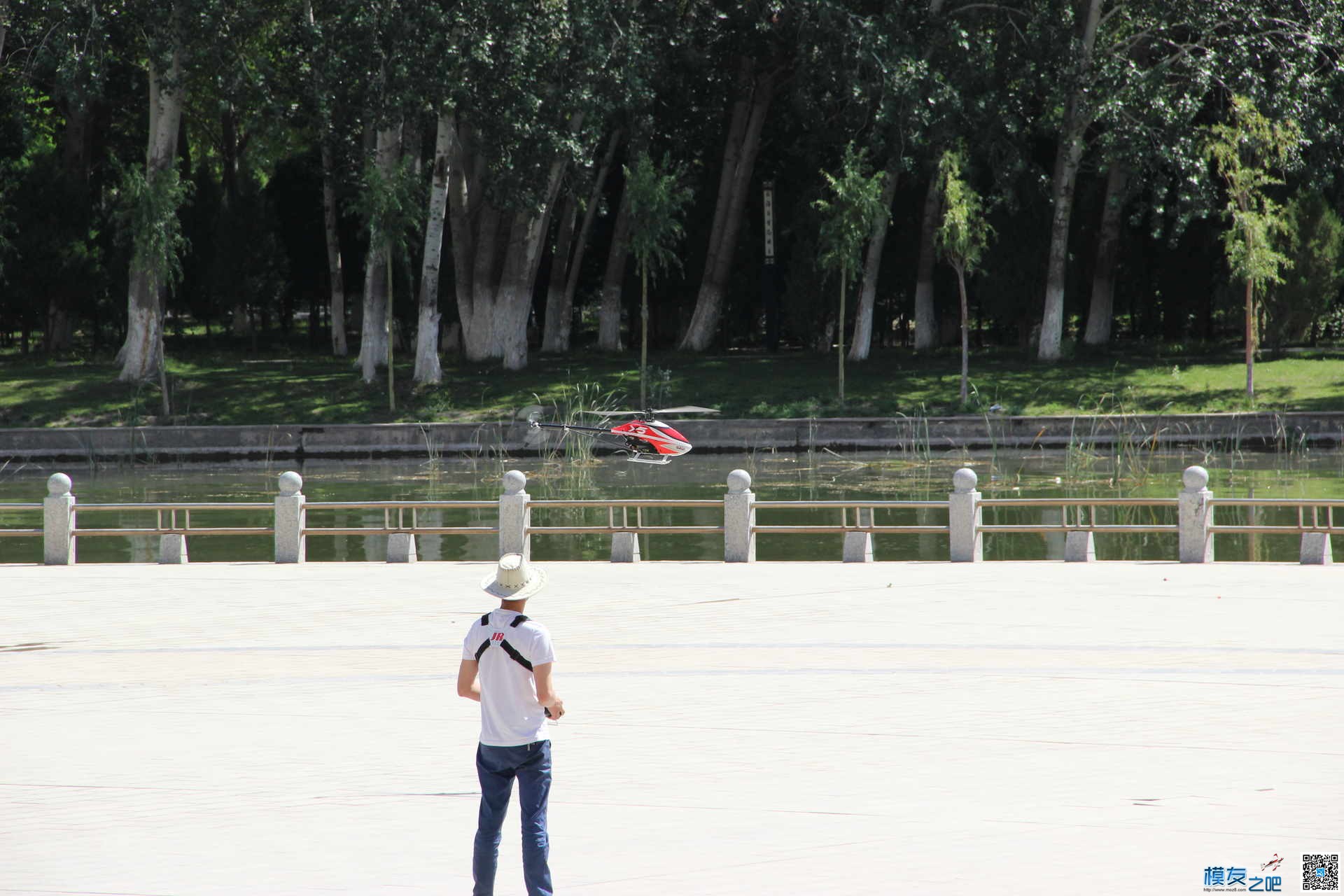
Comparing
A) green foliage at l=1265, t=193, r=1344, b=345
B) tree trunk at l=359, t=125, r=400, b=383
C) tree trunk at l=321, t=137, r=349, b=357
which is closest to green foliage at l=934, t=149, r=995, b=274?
green foliage at l=1265, t=193, r=1344, b=345

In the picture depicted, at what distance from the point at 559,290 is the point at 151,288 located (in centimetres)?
1106

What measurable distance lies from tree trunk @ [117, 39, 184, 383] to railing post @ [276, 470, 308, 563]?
1902 cm

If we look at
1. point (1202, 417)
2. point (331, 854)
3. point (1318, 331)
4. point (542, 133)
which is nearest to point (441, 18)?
point (542, 133)

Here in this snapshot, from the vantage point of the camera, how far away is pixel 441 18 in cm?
3291

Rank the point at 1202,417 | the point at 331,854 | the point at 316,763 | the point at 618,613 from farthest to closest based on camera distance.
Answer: the point at 1202,417 < the point at 618,613 < the point at 316,763 < the point at 331,854

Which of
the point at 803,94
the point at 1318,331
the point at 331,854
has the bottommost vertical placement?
the point at 331,854

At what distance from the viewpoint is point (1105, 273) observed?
131 feet

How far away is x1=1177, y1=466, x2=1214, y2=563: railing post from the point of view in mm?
16969

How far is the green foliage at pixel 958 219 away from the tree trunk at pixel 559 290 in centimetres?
1020

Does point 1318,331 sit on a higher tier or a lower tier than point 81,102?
lower

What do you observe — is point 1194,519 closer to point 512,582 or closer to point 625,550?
point 625,550

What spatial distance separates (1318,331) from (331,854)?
41.1 metres

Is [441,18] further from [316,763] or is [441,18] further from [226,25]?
[316,763]

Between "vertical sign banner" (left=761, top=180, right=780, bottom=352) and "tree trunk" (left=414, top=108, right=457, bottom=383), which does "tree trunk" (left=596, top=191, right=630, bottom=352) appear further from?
"tree trunk" (left=414, top=108, right=457, bottom=383)
